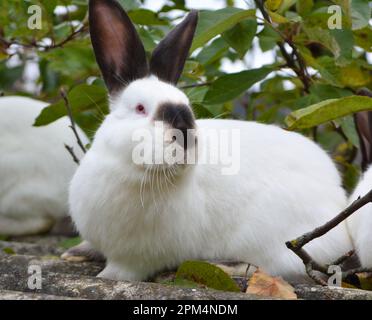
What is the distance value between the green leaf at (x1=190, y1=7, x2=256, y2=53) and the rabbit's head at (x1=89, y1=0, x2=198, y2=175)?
0.08m

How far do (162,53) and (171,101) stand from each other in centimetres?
44

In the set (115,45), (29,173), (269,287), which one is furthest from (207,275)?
(29,173)

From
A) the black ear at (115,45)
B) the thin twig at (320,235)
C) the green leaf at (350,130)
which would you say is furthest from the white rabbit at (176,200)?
the green leaf at (350,130)

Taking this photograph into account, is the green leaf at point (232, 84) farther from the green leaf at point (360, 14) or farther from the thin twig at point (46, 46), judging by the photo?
the thin twig at point (46, 46)

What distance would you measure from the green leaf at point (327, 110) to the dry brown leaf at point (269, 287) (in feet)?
1.96

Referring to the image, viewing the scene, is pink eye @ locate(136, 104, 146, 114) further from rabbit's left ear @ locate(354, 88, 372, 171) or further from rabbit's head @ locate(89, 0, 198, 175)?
rabbit's left ear @ locate(354, 88, 372, 171)

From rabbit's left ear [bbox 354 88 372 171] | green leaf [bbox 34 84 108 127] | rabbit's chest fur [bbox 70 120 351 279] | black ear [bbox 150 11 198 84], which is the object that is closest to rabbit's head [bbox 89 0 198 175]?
black ear [bbox 150 11 198 84]

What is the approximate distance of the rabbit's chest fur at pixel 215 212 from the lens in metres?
3.12

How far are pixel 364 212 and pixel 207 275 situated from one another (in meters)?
0.76

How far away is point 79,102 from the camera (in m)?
3.97

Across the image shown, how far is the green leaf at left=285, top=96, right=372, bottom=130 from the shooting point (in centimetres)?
259

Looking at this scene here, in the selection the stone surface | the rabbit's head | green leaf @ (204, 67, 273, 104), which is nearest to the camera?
the stone surface

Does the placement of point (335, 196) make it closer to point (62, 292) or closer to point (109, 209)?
point (109, 209)
